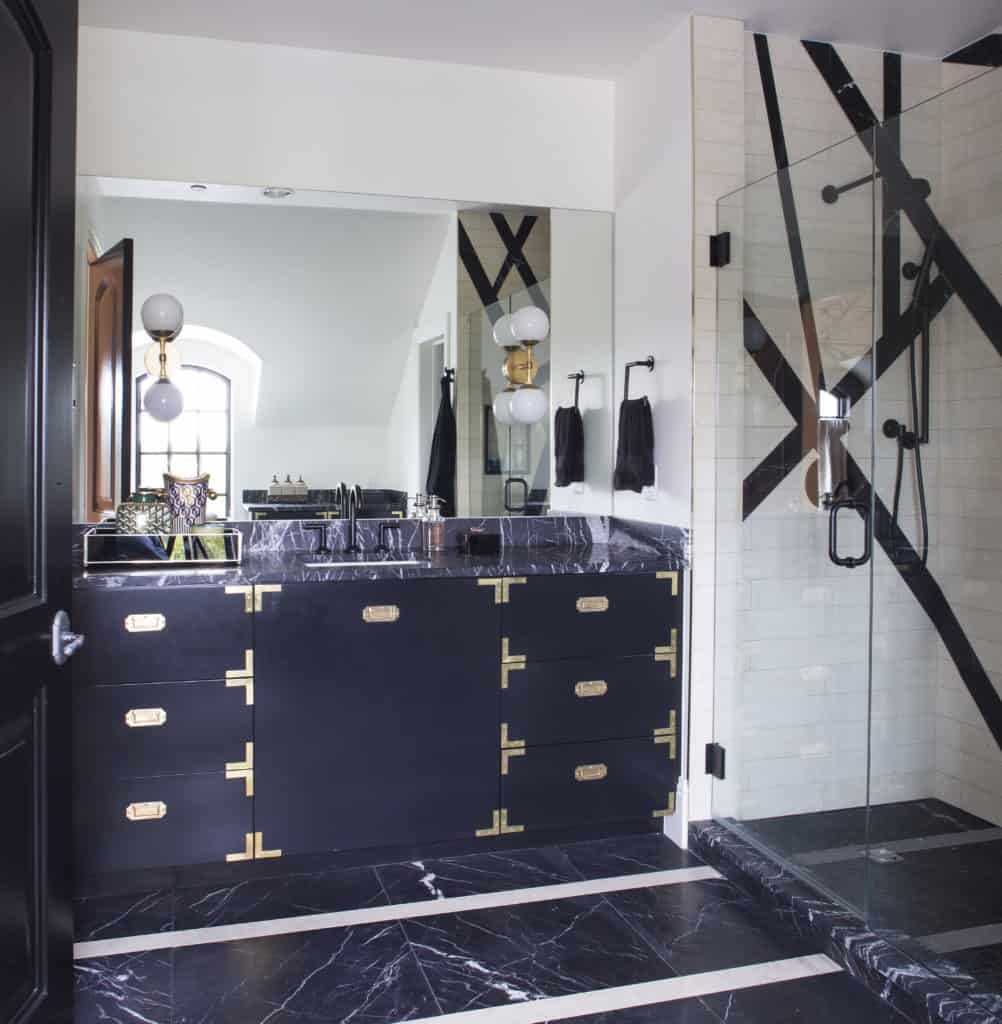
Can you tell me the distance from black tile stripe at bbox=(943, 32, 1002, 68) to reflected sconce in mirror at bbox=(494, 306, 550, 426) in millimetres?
1617

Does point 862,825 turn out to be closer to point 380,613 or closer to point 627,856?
point 627,856

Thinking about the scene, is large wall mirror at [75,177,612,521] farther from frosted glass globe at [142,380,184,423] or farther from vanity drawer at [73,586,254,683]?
vanity drawer at [73,586,254,683]

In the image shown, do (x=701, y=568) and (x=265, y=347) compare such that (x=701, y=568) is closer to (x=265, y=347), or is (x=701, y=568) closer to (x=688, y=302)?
(x=688, y=302)

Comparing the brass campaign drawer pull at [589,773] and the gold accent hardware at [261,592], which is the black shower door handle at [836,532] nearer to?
the brass campaign drawer pull at [589,773]

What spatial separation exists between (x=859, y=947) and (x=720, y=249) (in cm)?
198

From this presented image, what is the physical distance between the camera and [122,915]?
2.58 metres

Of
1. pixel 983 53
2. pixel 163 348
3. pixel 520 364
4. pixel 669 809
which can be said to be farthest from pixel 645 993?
pixel 983 53

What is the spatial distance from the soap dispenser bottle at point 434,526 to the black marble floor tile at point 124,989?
1500 mm

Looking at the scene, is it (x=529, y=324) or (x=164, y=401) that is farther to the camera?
(x=529, y=324)

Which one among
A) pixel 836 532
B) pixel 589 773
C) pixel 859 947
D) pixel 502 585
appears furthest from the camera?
pixel 589 773

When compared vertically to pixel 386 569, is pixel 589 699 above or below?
below

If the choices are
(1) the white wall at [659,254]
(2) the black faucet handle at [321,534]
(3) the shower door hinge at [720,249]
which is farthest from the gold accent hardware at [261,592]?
(3) the shower door hinge at [720,249]

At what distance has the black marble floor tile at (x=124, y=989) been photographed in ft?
6.94

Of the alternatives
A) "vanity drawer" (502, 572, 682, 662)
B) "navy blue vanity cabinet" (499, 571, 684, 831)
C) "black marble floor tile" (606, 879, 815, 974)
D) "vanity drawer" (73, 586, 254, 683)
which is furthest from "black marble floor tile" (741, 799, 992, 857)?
"vanity drawer" (73, 586, 254, 683)
